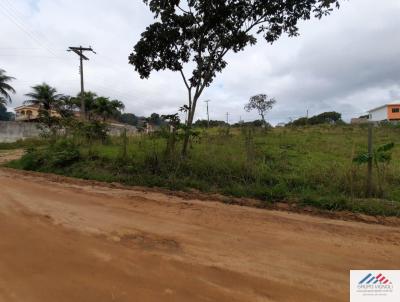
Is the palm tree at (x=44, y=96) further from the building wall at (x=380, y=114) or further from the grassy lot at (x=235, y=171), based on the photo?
the building wall at (x=380, y=114)

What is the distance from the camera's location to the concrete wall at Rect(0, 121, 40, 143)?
24.0 meters

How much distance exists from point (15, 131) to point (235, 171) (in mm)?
A: 23065

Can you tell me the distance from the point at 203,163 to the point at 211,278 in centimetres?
502

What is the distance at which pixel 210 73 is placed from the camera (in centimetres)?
935

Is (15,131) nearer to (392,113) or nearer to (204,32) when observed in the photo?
(204,32)

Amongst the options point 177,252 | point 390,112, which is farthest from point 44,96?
point 390,112

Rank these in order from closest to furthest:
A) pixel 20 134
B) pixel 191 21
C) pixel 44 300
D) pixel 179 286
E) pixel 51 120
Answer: pixel 44 300, pixel 179 286, pixel 191 21, pixel 51 120, pixel 20 134

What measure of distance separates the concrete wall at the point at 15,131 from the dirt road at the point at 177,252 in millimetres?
21566

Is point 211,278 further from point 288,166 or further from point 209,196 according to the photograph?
point 288,166

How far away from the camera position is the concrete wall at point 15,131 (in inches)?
945

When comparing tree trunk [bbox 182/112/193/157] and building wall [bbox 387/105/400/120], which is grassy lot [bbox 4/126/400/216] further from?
building wall [bbox 387/105/400/120]

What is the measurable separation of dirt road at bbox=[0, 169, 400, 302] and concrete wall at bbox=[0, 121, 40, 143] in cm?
2157

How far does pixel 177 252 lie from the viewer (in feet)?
11.9

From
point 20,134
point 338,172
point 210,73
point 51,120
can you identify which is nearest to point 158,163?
point 210,73
